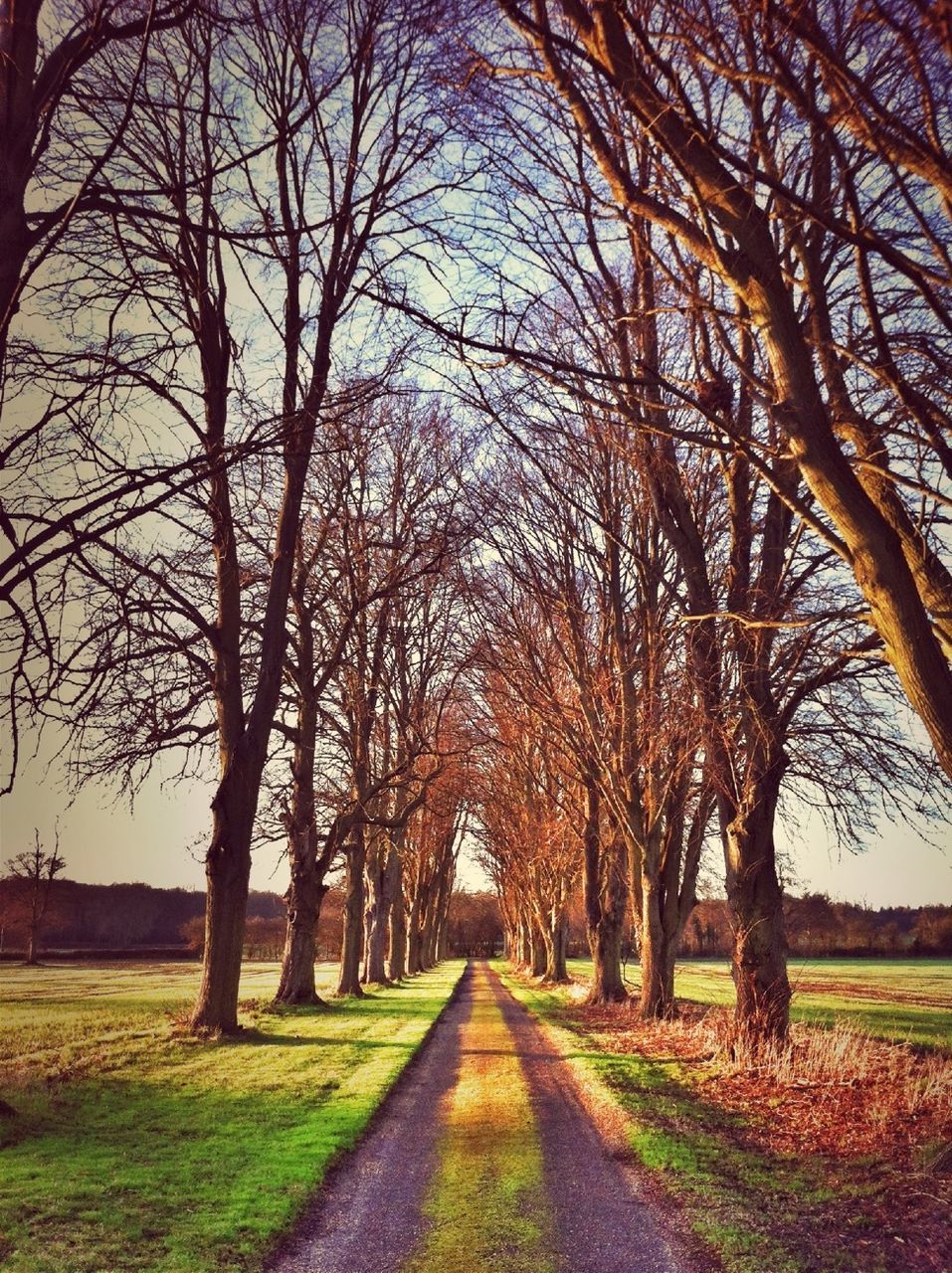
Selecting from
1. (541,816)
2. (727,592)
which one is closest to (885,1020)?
(541,816)

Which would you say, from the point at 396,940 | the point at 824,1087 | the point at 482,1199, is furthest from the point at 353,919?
the point at 482,1199

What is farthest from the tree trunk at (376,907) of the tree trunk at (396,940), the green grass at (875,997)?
the green grass at (875,997)

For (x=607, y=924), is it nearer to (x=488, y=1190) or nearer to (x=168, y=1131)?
(x=168, y=1131)

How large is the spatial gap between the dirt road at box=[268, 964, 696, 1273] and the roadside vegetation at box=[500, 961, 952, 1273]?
16.6 inches

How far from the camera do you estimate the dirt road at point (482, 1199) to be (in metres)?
4.82

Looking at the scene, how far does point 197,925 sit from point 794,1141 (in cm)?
4037

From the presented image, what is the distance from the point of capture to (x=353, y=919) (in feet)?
82.6

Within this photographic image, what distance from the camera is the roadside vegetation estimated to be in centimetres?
499

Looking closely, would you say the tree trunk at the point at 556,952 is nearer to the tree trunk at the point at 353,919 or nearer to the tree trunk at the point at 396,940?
the tree trunk at the point at 396,940

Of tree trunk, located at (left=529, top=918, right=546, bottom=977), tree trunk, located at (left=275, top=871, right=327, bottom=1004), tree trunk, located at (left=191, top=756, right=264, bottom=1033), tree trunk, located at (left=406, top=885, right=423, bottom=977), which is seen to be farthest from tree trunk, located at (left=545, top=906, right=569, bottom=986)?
tree trunk, located at (left=191, top=756, right=264, bottom=1033)

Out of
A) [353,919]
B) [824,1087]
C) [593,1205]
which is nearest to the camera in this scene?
[593,1205]

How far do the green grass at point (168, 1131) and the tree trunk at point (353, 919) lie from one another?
8009 mm

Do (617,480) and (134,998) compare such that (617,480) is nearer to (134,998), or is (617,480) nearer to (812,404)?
(812,404)

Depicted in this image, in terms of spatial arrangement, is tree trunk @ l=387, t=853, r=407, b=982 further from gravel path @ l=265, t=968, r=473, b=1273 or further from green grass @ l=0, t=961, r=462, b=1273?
gravel path @ l=265, t=968, r=473, b=1273
